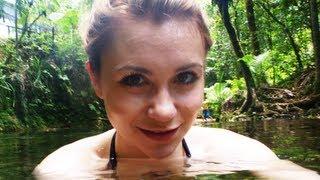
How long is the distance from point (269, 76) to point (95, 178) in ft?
50.3

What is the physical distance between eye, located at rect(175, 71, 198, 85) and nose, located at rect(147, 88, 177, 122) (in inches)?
3.4

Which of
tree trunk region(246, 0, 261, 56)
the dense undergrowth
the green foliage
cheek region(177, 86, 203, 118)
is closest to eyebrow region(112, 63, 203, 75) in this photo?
cheek region(177, 86, 203, 118)

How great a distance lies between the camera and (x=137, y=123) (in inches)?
67.7

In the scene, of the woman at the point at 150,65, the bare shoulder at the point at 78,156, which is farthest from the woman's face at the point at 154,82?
the bare shoulder at the point at 78,156

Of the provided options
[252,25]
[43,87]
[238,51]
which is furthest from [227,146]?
[252,25]

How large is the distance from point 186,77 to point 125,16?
1.18 feet

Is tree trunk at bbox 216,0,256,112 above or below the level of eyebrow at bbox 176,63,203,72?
above

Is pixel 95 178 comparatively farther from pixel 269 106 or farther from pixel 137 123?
pixel 269 106

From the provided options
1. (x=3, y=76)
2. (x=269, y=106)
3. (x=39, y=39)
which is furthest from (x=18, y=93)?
(x=269, y=106)

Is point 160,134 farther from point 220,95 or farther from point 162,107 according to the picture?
point 220,95

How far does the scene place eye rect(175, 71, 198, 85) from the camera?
1.73 meters

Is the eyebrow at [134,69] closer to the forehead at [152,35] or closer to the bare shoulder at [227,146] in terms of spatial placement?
the forehead at [152,35]

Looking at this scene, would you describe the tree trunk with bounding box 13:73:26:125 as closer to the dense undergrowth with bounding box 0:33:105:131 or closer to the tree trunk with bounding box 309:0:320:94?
the dense undergrowth with bounding box 0:33:105:131

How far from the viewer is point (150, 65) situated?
1678mm
